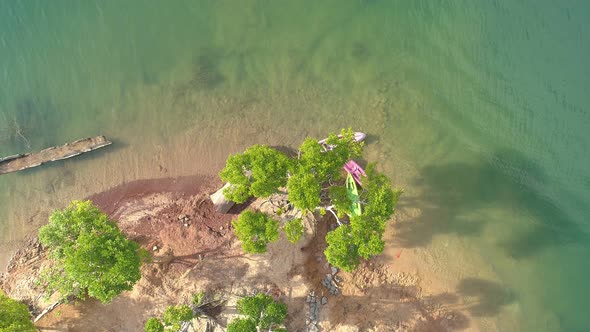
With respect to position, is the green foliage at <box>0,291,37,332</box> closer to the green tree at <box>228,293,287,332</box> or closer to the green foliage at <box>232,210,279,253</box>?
the green tree at <box>228,293,287,332</box>

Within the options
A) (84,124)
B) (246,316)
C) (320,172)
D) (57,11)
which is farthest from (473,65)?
(57,11)

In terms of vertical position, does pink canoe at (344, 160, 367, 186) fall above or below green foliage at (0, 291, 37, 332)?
above

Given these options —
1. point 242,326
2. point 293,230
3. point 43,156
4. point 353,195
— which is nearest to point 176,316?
point 242,326

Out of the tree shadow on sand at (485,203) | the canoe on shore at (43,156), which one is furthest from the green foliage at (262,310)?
the canoe on shore at (43,156)

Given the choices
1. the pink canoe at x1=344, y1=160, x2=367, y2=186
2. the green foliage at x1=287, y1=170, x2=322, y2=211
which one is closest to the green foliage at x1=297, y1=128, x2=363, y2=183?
the green foliage at x1=287, y1=170, x2=322, y2=211

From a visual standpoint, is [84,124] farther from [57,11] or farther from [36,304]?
[36,304]

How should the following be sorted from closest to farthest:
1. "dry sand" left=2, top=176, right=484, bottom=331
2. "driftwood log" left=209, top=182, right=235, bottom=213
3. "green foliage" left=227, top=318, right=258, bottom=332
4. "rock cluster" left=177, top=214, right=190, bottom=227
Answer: "green foliage" left=227, top=318, right=258, bottom=332 < "dry sand" left=2, top=176, right=484, bottom=331 < "driftwood log" left=209, top=182, right=235, bottom=213 < "rock cluster" left=177, top=214, right=190, bottom=227
